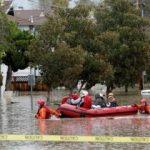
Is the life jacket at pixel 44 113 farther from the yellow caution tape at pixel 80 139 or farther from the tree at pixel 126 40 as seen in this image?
the tree at pixel 126 40

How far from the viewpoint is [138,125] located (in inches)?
955

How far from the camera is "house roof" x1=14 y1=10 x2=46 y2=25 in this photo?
9367 cm

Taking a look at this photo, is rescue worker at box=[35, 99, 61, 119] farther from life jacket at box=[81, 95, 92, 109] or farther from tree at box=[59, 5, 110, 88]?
tree at box=[59, 5, 110, 88]

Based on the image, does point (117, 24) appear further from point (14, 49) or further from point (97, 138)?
point (97, 138)

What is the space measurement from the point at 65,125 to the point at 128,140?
7.73 meters

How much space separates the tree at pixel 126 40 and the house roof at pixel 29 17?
1325 inches

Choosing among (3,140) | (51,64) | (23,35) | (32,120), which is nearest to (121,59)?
(23,35)

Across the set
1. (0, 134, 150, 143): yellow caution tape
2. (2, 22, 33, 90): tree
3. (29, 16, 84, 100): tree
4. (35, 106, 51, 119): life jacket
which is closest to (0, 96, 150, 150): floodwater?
(0, 134, 150, 143): yellow caution tape

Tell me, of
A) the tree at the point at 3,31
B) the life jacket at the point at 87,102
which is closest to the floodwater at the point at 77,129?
the life jacket at the point at 87,102

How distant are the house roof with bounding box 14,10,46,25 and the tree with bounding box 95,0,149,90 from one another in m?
33.7

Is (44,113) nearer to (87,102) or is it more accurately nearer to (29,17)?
(87,102)

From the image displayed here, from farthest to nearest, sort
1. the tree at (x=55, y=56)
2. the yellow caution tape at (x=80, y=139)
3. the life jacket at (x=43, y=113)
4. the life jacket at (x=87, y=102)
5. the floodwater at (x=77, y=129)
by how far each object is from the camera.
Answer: the tree at (x=55, y=56)
the life jacket at (x=87, y=102)
the life jacket at (x=43, y=113)
the floodwater at (x=77, y=129)
the yellow caution tape at (x=80, y=139)

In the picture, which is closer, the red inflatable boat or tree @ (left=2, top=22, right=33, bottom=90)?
the red inflatable boat

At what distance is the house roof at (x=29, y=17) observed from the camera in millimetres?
93669
